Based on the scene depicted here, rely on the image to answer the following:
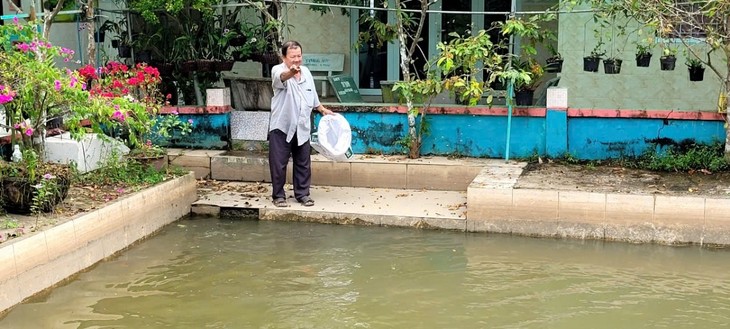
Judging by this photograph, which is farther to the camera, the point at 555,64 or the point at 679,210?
the point at 555,64

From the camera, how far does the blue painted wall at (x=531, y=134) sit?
8.98 metres

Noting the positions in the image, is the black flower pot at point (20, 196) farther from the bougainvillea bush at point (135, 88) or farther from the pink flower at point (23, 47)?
the bougainvillea bush at point (135, 88)

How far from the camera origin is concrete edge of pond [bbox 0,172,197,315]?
5.76 meters

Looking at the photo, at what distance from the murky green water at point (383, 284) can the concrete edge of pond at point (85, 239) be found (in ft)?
0.41

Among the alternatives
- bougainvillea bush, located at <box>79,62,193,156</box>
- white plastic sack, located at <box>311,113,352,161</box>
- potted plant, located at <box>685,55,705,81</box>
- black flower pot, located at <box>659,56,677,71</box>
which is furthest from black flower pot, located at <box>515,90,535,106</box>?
bougainvillea bush, located at <box>79,62,193,156</box>

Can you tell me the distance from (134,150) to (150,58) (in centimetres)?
256

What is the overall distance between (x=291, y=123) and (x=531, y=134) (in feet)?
9.68

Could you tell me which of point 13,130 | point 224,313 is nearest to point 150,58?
point 13,130

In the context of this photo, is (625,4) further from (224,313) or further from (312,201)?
(224,313)

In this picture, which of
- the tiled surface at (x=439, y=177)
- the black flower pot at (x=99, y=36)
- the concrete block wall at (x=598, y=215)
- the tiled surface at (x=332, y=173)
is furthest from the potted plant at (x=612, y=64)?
the black flower pot at (x=99, y=36)

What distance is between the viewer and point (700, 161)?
28.0 ft

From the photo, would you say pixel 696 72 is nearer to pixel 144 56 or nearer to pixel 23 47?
pixel 144 56

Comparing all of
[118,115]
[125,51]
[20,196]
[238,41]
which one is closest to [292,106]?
[118,115]

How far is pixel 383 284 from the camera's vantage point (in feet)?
20.7
